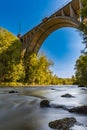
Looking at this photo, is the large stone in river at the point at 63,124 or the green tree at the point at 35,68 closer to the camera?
the large stone in river at the point at 63,124

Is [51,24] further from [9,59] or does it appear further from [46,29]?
[9,59]

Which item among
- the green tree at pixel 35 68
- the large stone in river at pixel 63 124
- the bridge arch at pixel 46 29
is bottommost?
the large stone in river at pixel 63 124

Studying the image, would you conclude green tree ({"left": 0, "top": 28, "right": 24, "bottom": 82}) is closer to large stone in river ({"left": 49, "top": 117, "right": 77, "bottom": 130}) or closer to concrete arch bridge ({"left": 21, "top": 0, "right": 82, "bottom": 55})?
concrete arch bridge ({"left": 21, "top": 0, "right": 82, "bottom": 55})

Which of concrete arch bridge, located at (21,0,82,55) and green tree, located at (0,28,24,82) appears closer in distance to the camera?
concrete arch bridge, located at (21,0,82,55)

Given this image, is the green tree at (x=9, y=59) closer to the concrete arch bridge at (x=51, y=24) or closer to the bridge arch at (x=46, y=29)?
the bridge arch at (x=46, y=29)

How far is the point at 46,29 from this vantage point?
205 ft

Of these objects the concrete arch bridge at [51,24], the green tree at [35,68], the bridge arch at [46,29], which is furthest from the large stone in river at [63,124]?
the green tree at [35,68]

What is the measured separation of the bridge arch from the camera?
52400 mm

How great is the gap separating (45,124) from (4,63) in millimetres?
42831

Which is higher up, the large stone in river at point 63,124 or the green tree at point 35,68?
the green tree at point 35,68

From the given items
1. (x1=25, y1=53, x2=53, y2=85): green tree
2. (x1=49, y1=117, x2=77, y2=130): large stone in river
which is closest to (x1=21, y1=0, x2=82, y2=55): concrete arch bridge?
(x1=25, y1=53, x2=53, y2=85): green tree

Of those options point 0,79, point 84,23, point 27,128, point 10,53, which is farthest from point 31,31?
point 27,128

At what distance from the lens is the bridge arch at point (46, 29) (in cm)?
5240

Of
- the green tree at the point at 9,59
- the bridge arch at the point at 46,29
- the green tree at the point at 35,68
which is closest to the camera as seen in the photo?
the green tree at the point at 9,59
